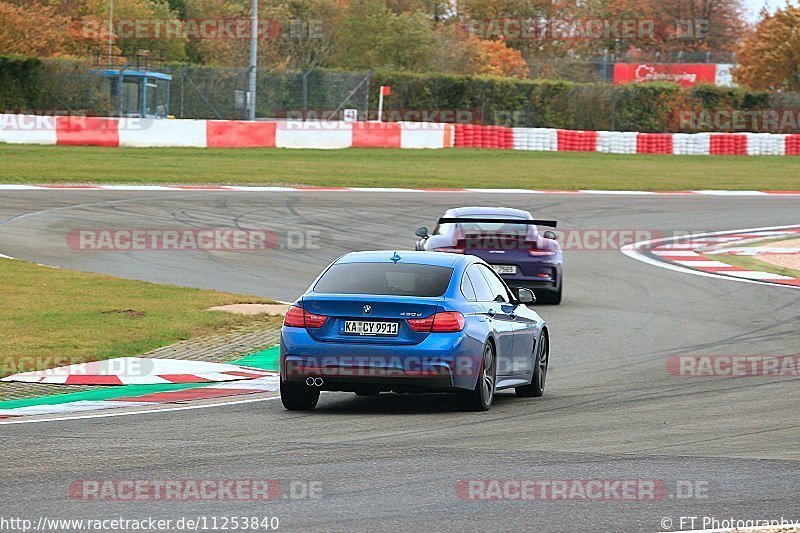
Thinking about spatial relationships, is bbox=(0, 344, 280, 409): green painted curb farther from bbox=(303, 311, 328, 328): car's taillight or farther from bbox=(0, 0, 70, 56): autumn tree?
bbox=(0, 0, 70, 56): autumn tree

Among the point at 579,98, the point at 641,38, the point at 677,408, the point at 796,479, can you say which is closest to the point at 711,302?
the point at 677,408

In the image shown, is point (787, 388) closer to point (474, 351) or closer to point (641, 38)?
point (474, 351)

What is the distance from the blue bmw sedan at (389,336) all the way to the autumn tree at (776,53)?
6714 centimetres

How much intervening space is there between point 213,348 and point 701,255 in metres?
13.9

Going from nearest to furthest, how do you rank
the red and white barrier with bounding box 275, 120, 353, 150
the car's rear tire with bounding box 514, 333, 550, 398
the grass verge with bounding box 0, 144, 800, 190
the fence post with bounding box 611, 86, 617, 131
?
the car's rear tire with bounding box 514, 333, 550, 398
the grass verge with bounding box 0, 144, 800, 190
the red and white barrier with bounding box 275, 120, 353, 150
the fence post with bounding box 611, 86, 617, 131

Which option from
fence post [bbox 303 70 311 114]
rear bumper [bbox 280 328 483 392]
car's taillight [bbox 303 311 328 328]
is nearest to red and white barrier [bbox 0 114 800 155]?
fence post [bbox 303 70 311 114]

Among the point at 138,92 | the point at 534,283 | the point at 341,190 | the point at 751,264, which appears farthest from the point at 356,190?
the point at 138,92

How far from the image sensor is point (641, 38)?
120688 millimetres

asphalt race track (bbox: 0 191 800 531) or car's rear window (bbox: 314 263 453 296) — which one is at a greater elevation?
car's rear window (bbox: 314 263 453 296)

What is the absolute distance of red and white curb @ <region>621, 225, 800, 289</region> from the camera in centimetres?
2341

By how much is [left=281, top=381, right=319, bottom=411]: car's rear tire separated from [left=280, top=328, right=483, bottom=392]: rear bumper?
121 millimetres

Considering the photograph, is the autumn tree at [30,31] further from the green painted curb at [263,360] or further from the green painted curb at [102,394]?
the green painted curb at [102,394]

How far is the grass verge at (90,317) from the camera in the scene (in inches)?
553

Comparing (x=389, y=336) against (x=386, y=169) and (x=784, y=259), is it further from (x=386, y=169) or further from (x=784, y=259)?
(x=386, y=169)
